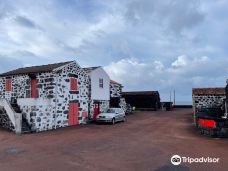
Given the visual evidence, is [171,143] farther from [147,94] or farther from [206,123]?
[147,94]

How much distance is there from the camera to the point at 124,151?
42.6 ft

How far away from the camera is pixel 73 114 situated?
82.1 feet

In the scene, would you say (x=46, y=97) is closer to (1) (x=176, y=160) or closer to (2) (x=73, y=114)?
(2) (x=73, y=114)

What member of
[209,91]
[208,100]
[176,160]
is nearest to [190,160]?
[176,160]

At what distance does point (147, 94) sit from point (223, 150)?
34.8 meters

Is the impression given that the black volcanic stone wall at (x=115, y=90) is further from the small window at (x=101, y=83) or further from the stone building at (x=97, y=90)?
the small window at (x=101, y=83)

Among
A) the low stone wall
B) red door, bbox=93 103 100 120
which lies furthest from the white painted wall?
the low stone wall

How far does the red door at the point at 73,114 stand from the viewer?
24548 millimetres

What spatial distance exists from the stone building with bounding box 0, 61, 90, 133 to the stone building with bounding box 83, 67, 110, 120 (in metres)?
0.96

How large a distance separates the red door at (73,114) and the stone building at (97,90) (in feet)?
8.67

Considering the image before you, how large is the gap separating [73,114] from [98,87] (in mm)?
5525

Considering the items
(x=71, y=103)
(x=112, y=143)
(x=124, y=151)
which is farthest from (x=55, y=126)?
(x=124, y=151)

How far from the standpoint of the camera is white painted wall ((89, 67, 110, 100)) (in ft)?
93.6

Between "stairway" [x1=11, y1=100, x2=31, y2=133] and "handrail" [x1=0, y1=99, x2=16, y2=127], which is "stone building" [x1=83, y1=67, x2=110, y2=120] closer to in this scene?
"stairway" [x1=11, y1=100, x2=31, y2=133]
